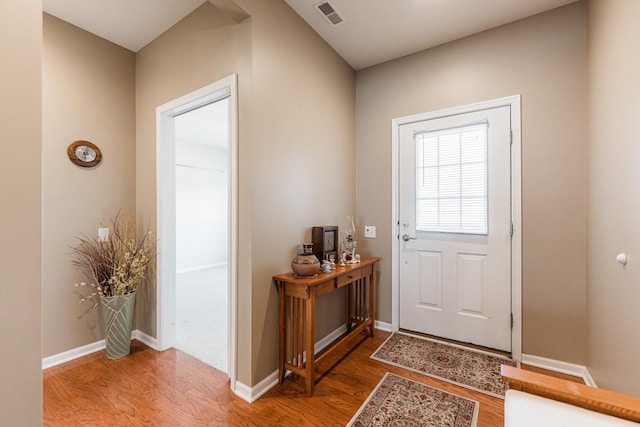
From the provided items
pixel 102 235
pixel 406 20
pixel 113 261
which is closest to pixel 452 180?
pixel 406 20

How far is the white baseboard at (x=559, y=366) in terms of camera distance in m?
2.02

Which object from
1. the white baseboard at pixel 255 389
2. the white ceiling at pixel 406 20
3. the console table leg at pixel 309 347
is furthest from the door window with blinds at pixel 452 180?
the white baseboard at pixel 255 389

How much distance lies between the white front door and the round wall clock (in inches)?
111

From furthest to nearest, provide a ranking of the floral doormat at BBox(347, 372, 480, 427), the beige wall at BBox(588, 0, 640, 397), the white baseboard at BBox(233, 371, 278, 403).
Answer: the white baseboard at BBox(233, 371, 278, 403), the floral doormat at BBox(347, 372, 480, 427), the beige wall at BBox(588, 0, 640, 397)

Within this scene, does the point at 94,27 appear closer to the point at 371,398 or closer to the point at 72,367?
the point at 72,367

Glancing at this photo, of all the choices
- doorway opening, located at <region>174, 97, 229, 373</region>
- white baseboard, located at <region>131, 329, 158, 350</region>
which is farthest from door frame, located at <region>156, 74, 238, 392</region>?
doorway opening, located at <region>174, 97, 229, 373</region>

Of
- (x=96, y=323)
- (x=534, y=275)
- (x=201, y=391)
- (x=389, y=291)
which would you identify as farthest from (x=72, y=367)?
(x=534, y=275)

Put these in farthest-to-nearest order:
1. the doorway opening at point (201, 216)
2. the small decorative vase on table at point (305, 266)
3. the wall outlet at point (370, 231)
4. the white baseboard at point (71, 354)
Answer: the doorway opening at point (201, 216)
the wall outlet at point (370, 231)
the white baseboard at point (71, 354)
the small decorative vase on table at point (305, 266)

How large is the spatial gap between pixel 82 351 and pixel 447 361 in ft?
10.1

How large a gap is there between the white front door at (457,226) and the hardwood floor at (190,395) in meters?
0.74

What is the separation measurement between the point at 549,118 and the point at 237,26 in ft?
8.01

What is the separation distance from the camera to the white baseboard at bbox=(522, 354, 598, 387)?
2016 mm

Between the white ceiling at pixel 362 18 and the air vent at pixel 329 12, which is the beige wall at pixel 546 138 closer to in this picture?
the white ceiling at pixel 362 18

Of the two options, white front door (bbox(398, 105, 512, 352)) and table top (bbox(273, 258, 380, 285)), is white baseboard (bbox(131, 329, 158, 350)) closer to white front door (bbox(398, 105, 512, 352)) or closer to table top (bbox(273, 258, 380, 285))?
table top (bbox(273, 258, 380, 285))
